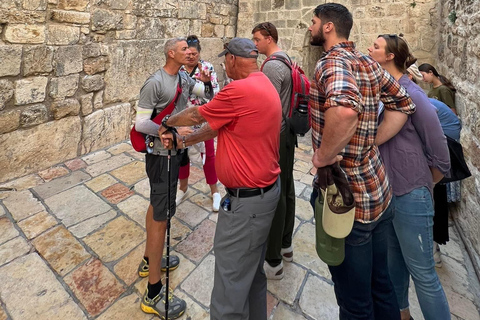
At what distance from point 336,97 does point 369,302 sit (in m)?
1.07

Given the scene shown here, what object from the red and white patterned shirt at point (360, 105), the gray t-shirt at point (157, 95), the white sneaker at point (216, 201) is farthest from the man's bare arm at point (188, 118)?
the white sneaker at point (216, 201)

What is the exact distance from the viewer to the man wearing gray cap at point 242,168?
1.43 m

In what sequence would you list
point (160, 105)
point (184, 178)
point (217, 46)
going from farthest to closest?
point (217, 46), point (184, 178), point (160, 105)

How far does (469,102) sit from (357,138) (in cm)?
216

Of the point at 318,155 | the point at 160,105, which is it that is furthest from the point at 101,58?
the point at 318,155

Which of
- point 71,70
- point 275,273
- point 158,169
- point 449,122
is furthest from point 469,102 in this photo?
point 71,70

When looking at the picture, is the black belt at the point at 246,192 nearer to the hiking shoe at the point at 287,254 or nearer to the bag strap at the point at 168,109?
the bag strap at the point at 168,109

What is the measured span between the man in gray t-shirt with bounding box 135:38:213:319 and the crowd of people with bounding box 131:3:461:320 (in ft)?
0.04

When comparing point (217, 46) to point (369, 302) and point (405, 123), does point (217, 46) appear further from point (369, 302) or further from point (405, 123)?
point (369, 302)

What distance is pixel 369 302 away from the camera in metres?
1.44

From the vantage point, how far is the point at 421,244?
62.3 inches

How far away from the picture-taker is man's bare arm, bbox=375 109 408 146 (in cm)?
151

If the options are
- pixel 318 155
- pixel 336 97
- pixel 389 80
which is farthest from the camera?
pixel 389 80

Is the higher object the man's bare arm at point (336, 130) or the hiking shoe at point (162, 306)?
the man's bare arm at point (336, 130)
